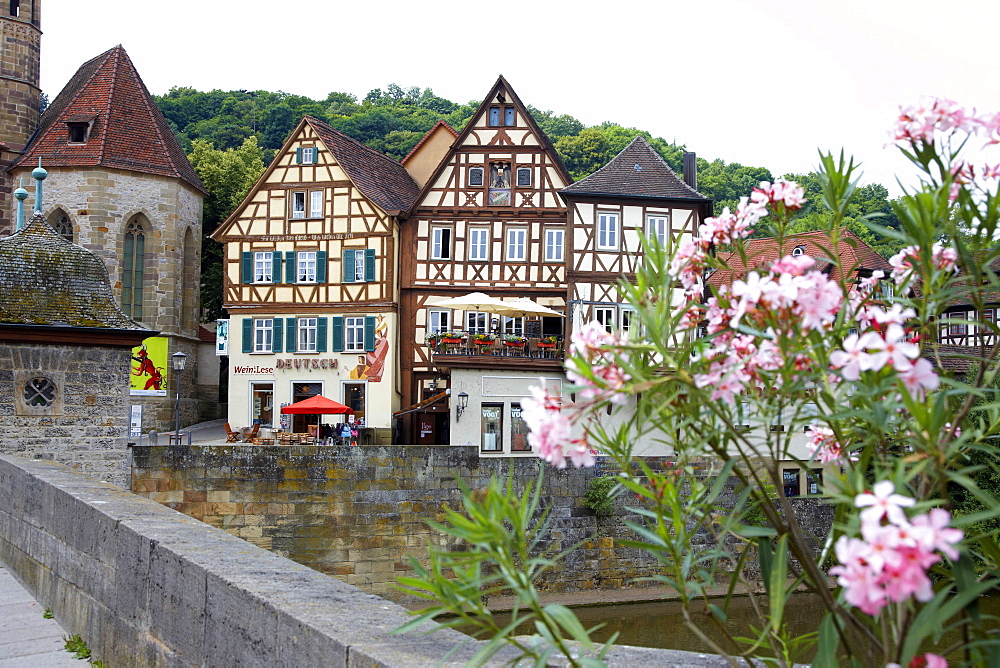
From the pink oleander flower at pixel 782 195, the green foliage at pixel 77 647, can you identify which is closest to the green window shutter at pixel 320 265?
the green foliage at pixel 77 647

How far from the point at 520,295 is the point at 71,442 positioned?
16.2m

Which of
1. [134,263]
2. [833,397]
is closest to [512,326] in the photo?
[134,263]

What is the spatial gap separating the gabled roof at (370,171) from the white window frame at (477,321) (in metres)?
3.77

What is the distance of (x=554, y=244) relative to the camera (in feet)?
96.0

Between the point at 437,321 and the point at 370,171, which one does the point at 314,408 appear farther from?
the point at 370,171

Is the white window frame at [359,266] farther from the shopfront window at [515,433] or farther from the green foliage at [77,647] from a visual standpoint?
the green foliage at [77,647]

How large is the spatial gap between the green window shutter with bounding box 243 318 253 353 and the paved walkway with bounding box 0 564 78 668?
2381 cm

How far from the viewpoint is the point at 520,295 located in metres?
29.2

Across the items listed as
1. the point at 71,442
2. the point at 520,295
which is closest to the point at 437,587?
the point at 71,442

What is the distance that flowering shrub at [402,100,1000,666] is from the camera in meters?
1.73

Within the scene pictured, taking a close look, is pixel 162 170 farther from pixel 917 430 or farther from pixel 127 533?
pixel 917 430

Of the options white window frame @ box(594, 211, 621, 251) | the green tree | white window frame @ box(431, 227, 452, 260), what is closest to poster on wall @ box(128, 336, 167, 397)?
the green tree

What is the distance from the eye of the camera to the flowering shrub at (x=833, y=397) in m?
1.73

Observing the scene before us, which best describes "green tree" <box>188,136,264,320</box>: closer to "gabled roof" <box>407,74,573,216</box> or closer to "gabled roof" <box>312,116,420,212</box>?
"gabled roof" <box>312,116,420,212</box>
